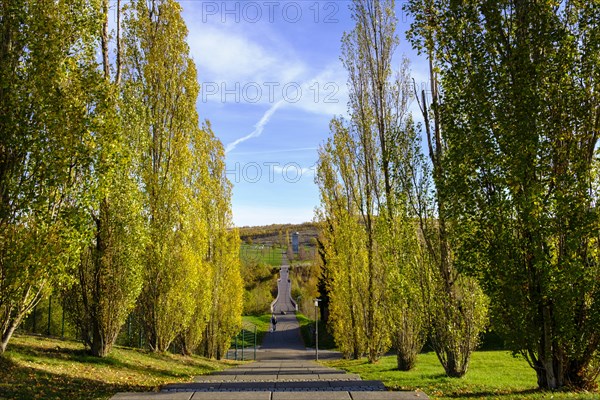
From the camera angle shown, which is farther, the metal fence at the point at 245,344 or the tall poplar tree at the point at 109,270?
the metal fence at the point at 245,344

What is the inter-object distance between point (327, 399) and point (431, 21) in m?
7.32

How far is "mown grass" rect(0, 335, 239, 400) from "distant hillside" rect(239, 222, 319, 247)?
13172 cm

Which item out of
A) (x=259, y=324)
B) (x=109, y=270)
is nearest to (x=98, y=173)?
(x=109, y=270)

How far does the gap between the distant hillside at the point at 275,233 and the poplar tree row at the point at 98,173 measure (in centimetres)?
12825

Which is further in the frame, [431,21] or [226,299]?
[226,299]

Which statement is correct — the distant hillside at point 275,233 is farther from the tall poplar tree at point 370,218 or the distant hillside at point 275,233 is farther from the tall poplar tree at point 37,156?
the tall poplar tree at point 37,156

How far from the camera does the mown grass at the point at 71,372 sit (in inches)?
317

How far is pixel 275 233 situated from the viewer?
171m

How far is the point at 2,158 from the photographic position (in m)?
8.66

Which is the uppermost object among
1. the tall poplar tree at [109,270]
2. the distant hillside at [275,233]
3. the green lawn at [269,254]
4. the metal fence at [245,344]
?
the distant hillside at [275,233]

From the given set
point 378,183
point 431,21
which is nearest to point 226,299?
point 378,183

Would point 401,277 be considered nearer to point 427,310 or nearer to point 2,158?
point 427,310

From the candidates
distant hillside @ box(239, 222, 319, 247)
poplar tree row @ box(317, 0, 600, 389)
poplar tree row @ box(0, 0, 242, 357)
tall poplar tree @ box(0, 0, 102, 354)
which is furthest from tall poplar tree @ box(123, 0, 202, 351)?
distant hillside @ box(239, 222, 319, 247)

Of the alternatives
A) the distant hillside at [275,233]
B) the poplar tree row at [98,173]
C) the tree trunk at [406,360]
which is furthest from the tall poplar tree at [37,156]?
the distant hillside at [275,233]
